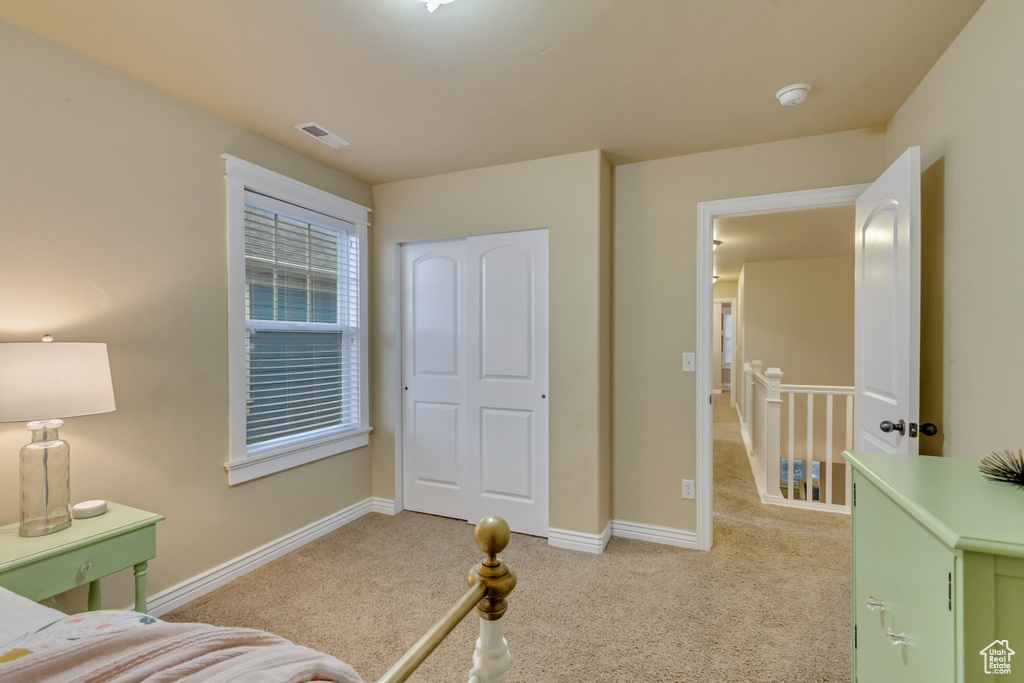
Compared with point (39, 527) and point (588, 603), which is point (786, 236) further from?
point (39, 527)

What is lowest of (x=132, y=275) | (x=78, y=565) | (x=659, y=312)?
(x=78, y=565)

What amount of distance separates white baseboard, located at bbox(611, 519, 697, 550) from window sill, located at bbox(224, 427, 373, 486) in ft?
6.02

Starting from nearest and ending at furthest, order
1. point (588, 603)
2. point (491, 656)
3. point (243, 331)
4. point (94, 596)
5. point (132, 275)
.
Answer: point (491, 656), point (94, 596), point (132, 275), point (588, 603), point (243, 331)

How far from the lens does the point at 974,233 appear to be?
5.50ft

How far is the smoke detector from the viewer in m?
2.11

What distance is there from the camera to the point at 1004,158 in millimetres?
1491

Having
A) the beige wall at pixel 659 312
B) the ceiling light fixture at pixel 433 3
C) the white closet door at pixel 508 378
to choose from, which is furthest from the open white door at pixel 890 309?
the ceiling light fixture at pixel 433 3

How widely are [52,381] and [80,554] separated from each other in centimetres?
58

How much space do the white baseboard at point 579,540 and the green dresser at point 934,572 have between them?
1549 millimetres

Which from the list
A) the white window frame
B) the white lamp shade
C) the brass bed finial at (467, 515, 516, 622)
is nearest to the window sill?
the white window frame

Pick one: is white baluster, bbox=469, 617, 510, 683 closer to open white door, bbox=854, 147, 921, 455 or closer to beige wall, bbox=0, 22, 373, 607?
open white door, bbox=854, 147, 921, 455

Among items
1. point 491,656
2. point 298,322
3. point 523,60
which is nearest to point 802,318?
point 523,60

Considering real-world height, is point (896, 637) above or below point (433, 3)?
below

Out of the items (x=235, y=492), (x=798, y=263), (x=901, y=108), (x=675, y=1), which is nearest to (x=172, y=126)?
(x=235, y=492)
